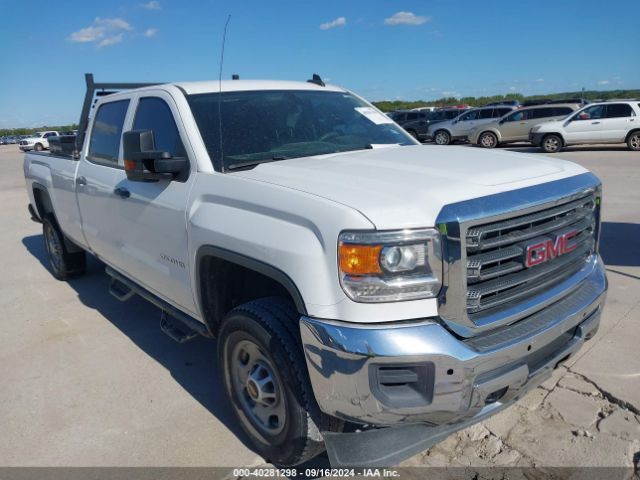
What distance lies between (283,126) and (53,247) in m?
4.21

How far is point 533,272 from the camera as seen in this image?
255cm

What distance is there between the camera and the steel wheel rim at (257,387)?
2727 mm

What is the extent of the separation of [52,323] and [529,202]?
451 cm

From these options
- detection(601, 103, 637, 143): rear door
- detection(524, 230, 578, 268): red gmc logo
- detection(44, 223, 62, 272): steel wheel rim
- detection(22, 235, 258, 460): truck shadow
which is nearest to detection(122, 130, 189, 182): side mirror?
detection(22, 235, 258, 460): truck shadow

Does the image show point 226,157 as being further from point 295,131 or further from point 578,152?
point 578,152

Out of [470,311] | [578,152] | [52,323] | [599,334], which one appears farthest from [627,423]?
[578,152]

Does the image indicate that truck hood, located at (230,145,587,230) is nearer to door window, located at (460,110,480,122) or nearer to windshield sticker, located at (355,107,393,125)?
windshield sticker, located at (355,107,393,125)

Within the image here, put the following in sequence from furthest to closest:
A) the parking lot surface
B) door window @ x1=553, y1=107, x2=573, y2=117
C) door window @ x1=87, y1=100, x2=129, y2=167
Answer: door window @ x1=553, y1=107, x2=573, y2=117 < door window @ x1=87, y1=100, x2=129, y2=167 < the parking lot surface

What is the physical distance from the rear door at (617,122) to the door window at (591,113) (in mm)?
203

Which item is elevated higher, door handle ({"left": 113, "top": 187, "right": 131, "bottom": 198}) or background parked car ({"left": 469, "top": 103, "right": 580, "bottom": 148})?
door handle ({"left": 113, "top": 187, "right": 131, "bottom": 198})

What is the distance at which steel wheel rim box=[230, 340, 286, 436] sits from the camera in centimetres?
273

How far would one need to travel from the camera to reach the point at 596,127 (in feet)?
59.4

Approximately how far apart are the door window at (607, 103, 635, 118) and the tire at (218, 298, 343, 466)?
61.5 ft

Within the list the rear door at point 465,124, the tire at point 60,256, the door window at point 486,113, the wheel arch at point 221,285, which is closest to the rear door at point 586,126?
the door window at point 486,113
